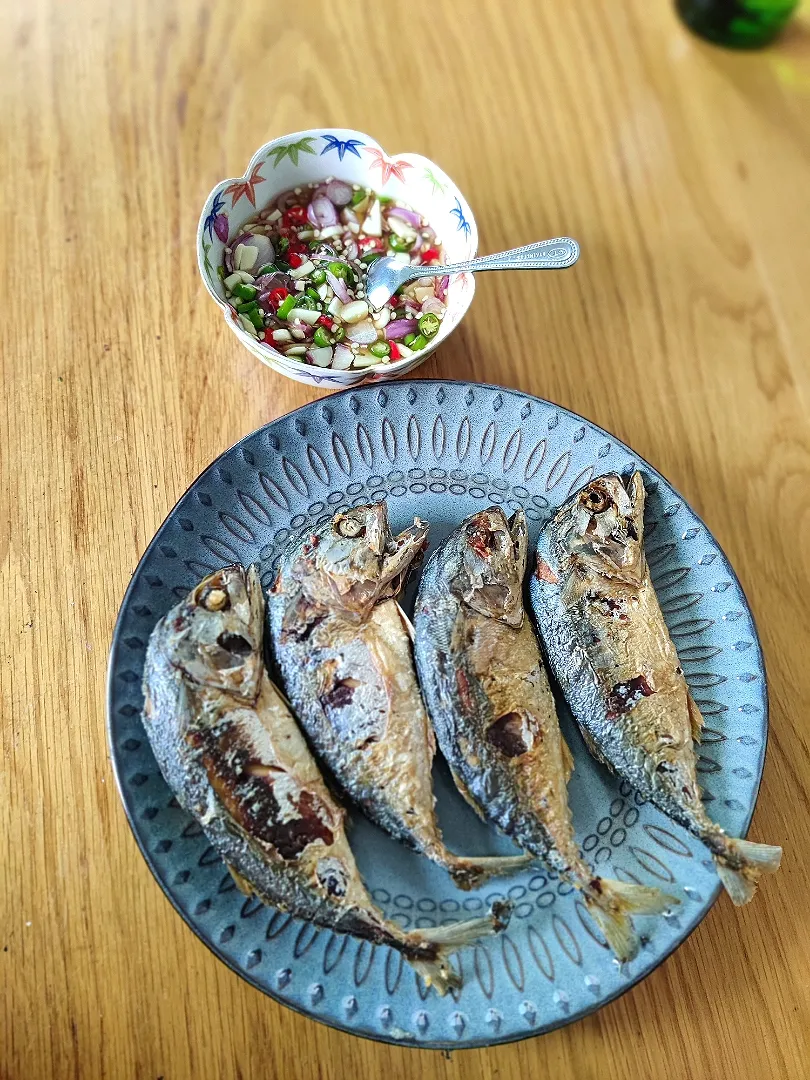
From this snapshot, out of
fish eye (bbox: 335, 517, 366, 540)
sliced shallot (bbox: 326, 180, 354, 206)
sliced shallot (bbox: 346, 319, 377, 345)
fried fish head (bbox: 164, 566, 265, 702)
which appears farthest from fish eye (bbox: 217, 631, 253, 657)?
sliced shallot (bbox: 326, 180, 354, 206)

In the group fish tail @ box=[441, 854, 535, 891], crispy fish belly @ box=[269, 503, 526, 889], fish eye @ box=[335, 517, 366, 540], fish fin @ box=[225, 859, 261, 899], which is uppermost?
fish eye @ box=[335, 517, 366, 540]

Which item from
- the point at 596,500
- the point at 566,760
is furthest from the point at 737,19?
the point at 566,760

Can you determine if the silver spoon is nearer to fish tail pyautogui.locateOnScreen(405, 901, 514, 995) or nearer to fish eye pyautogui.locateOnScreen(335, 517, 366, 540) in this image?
fish eye pyautogui.locateOnScreen(335, 517, 366, 540)

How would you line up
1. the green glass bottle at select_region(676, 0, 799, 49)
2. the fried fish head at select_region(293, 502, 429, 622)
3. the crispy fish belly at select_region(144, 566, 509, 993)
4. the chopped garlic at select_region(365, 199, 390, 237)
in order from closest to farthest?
the crispy fish belly at select_region(144, 566, 509, 993)
the fried fish head at select_region(293, 502, 429, 622)
the chopped garlic at select_region(365, 199, 390, 237)
the green glass bottle at select_region(676, 0, 799, 49)

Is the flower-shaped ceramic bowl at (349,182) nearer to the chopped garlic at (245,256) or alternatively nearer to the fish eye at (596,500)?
the chopped garlic at (245,256)

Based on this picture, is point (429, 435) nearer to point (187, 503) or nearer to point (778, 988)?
point (187, 503)

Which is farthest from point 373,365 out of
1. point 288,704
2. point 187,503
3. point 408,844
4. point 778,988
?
point 778,988

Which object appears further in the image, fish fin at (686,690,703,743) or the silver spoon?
the silver spoon

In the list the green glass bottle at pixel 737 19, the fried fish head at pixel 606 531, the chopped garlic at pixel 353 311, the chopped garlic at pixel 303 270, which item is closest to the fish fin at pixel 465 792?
the fried fish head at pixel 606 531
